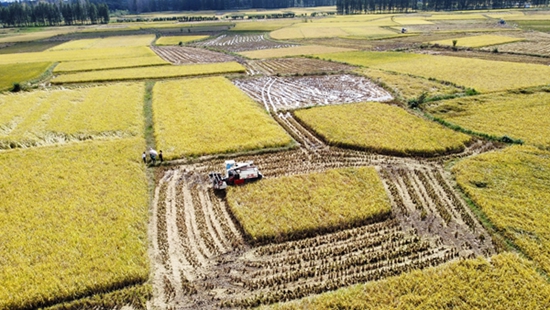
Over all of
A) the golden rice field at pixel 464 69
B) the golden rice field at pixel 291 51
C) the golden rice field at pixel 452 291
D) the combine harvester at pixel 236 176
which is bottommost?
the golden rice field at pixel 452 291

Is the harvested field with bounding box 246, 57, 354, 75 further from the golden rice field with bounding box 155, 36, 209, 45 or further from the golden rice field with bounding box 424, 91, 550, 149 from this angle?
the golden rice field with bounding box 155, 36, 209, 45

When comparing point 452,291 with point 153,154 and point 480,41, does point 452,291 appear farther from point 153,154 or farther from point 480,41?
point 480,41

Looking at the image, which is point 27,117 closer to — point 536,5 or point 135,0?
point 536,5

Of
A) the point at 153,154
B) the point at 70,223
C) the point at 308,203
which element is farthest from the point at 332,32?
the point at 70,223

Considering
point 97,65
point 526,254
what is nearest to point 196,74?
point 97,65

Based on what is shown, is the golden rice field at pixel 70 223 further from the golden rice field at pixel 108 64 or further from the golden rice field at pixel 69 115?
the golden rice field at pixel 108 64

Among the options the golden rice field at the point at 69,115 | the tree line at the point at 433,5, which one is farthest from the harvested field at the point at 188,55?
the tree line at the point at 433,5

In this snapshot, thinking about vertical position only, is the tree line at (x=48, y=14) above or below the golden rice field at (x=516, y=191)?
above
